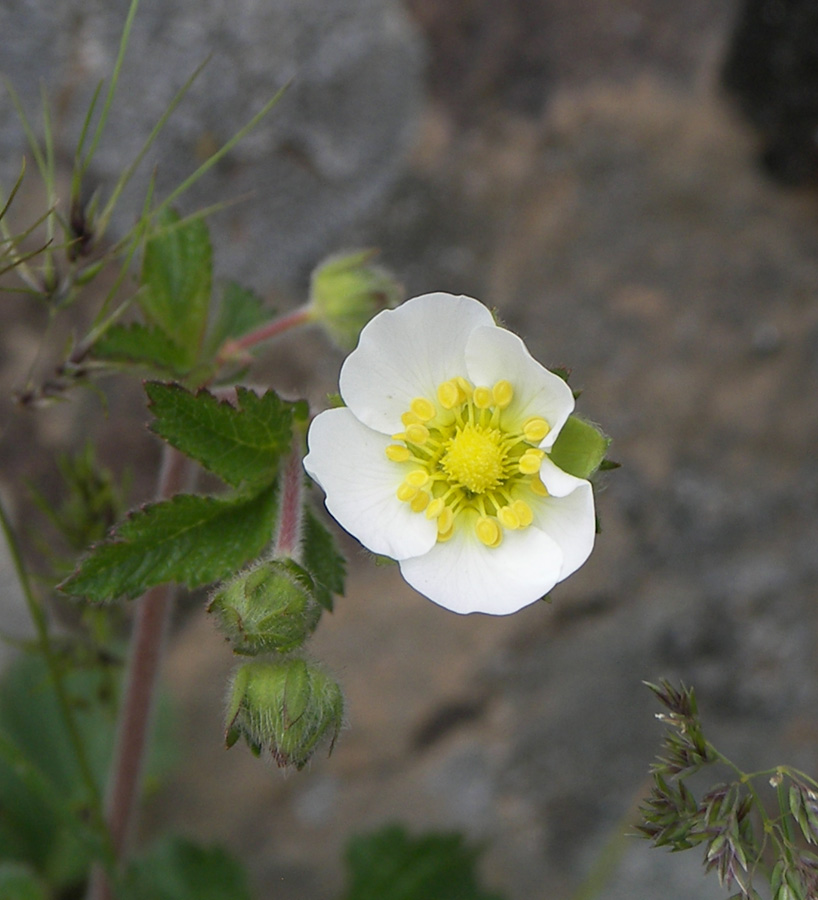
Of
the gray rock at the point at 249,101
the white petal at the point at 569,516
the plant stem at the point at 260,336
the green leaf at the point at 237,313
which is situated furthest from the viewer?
the gray rock at the point at 249,101

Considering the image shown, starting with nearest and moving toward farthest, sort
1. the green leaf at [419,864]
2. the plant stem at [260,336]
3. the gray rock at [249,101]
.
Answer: the plant stem at [260,336] < the gray rock at [249,101] < the green leaf at [419,864]

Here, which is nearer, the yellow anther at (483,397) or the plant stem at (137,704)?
the yellow anther at (483,397)

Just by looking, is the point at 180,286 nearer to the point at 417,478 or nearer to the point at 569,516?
the point at 417,478

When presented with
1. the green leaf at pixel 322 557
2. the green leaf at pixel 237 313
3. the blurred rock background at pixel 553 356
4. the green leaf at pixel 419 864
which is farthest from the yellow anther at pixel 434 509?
the green leaf at pixel 419 864

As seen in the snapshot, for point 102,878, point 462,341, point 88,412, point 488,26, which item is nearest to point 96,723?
point 102,878

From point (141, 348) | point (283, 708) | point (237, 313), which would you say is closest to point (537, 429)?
point (283, 708)

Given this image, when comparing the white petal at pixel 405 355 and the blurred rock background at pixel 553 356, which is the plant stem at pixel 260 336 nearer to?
the white petal at pixel 405 355

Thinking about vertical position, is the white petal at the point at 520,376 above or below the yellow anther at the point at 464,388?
above

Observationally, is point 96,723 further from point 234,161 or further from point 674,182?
point 674,182
